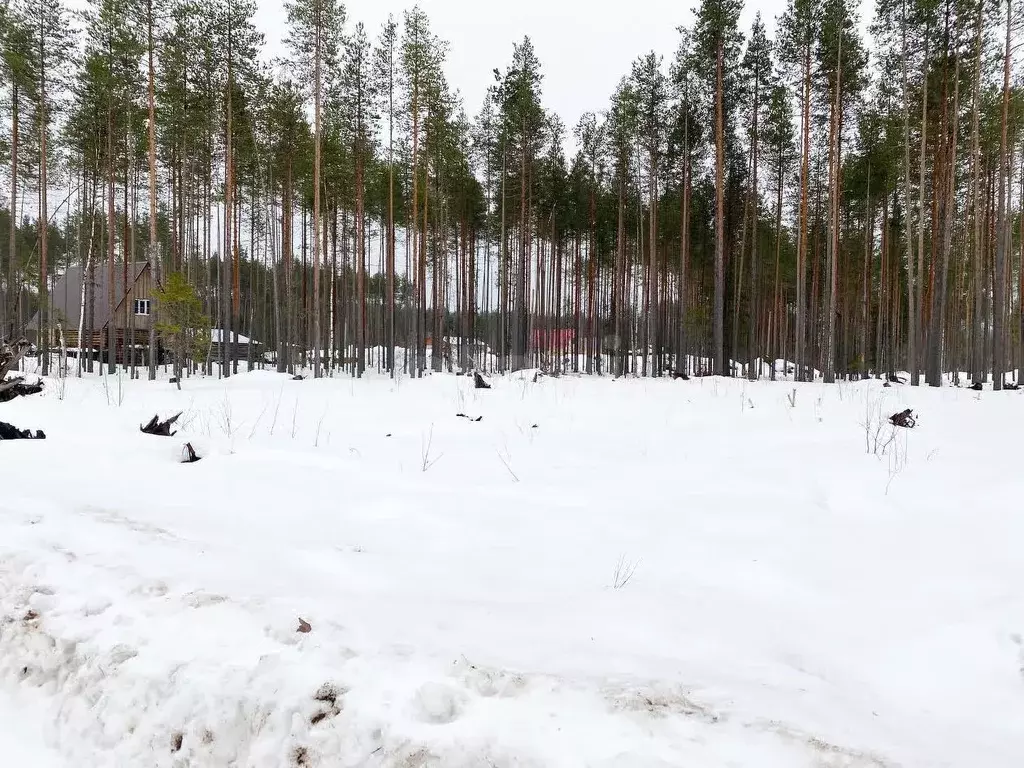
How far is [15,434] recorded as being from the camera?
4.32 meters

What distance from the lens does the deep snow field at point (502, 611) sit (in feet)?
4.34

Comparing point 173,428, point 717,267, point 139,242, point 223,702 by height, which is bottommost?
point 223,702

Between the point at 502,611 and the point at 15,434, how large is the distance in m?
4.93

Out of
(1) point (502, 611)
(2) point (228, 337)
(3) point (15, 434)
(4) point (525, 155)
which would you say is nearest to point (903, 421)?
(1) point (502, 611)

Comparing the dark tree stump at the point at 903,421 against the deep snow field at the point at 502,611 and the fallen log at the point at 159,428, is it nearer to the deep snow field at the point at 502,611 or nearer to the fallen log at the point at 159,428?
the deep snow field at the point at 502,611

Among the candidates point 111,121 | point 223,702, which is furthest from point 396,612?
point 111,121

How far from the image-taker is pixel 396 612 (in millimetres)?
1887

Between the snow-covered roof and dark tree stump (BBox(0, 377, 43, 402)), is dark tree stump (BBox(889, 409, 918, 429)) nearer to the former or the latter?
dark tree stump (BBox(0, 377, 43, 402))

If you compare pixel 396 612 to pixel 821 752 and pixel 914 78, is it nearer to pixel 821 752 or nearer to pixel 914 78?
pixel 821 752

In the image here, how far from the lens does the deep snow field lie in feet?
4.34

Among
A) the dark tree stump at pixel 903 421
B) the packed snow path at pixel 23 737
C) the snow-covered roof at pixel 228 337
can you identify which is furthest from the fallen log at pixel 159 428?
the snow-covered roof at pixel 228 337

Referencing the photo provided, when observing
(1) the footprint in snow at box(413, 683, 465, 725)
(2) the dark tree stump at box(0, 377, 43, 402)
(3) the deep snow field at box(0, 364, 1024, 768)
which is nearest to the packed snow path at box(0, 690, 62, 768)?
(3) the deep snow field at box(0, 364, 1024, 768)

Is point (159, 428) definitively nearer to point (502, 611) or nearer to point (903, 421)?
point (502, 611)

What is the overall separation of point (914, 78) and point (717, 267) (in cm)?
756
